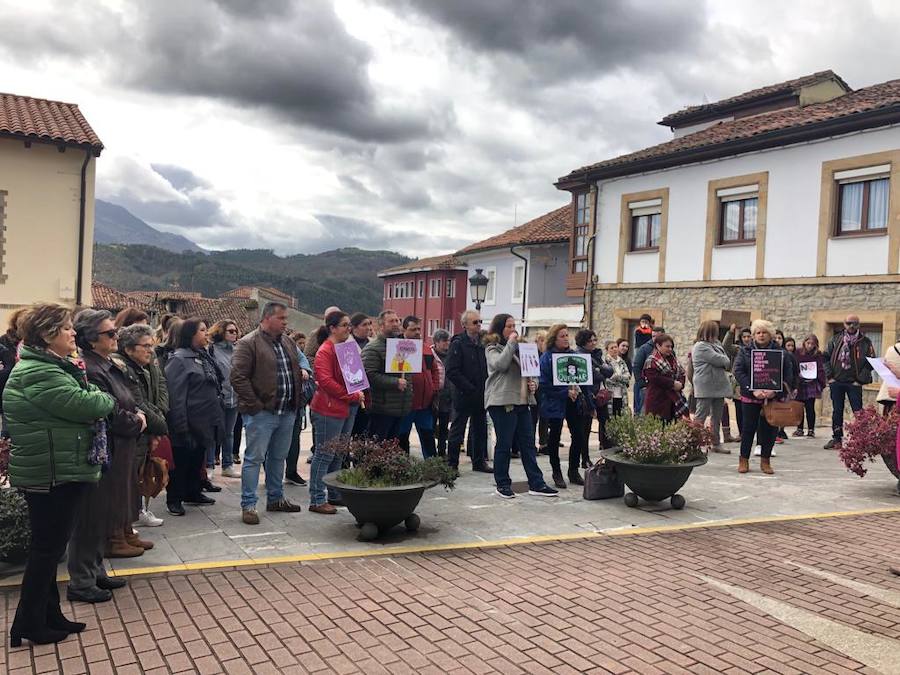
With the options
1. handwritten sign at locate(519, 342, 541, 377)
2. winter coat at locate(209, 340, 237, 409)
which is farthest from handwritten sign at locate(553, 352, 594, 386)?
winter coat at locate(209, 340, 237, 409)

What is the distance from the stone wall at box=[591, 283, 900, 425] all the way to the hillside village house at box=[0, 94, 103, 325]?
16260 mm

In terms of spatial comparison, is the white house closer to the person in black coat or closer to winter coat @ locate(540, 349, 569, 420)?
winter coat @ locate(540, 349, 569, 420)

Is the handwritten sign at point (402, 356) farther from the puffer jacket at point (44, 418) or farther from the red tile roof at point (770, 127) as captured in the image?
the red tile roof at point (770, 127)

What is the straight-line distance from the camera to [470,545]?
18.9 ft

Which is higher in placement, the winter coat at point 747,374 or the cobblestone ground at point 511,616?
the winter coat at point 747,374

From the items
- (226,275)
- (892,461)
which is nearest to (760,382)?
(892,461)

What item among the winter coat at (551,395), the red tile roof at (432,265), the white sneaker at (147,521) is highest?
the red tile roof at (432,265)

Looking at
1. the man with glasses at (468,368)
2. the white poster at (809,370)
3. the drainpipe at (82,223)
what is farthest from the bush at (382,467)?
the drainpipe at (82,223)

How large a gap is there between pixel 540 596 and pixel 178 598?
7.69ft

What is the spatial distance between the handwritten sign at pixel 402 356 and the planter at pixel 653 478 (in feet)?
7.37

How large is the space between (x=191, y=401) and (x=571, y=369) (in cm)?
405

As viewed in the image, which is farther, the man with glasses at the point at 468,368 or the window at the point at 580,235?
the window at the point at 580,235

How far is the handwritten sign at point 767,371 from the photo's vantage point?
8812 millimetres

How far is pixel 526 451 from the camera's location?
766 cm
